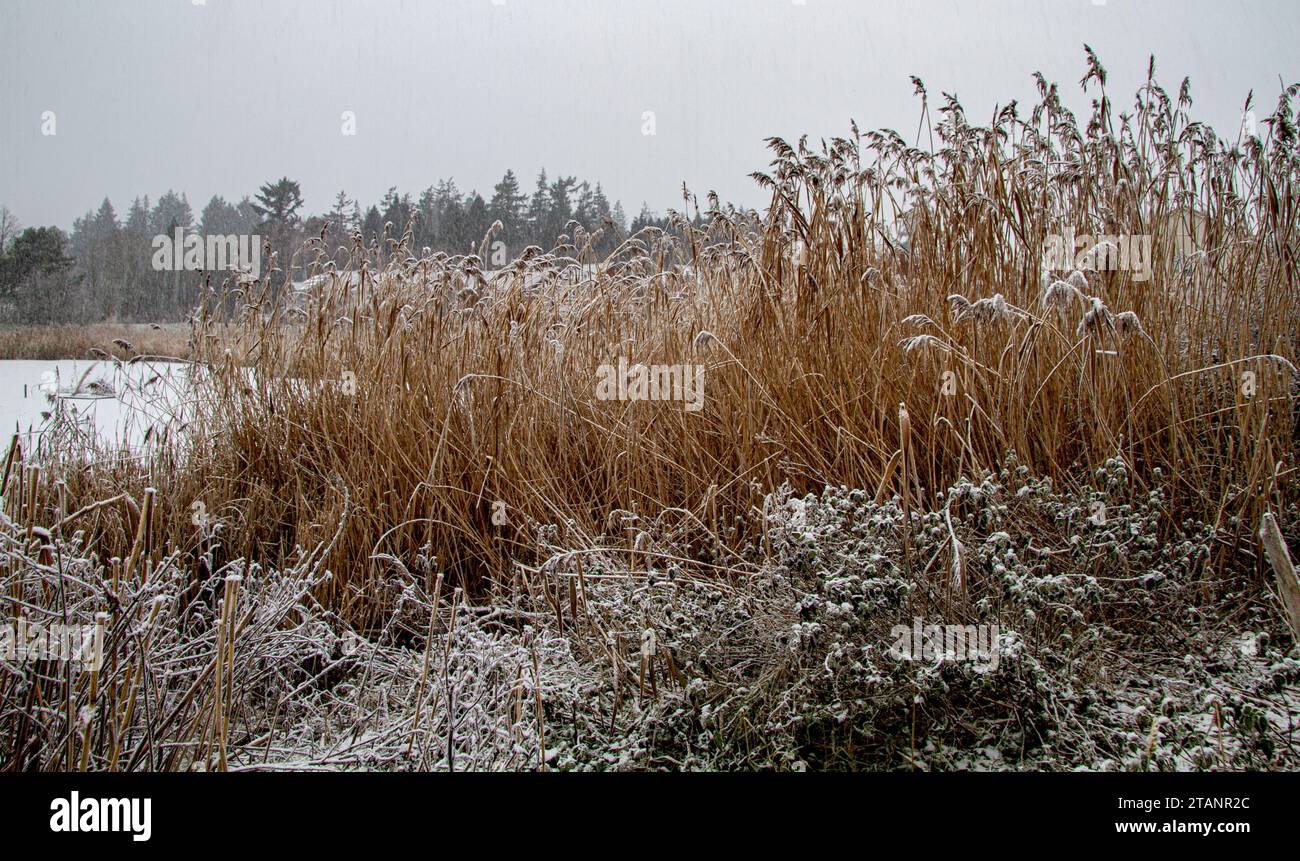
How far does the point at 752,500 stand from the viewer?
200 cm

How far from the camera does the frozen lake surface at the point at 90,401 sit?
2501 millimetres

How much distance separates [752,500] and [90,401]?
8.89 ft

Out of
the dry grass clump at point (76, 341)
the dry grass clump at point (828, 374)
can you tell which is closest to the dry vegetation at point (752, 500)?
the dry grass clump at point (828, 374)

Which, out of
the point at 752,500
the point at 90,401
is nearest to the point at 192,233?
the point at 90,401

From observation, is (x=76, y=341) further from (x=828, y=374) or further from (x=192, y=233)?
(x=828, y=374)

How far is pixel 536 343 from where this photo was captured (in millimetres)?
2656

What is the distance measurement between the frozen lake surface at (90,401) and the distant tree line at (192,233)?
283 mm

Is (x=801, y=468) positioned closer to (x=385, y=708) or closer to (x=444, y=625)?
(x=444, y=625)

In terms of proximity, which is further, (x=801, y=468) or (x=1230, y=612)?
(x=801, y=468)

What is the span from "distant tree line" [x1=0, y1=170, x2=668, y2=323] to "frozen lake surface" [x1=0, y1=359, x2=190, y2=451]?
283mm

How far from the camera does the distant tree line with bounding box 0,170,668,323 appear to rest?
2926 millimetres
